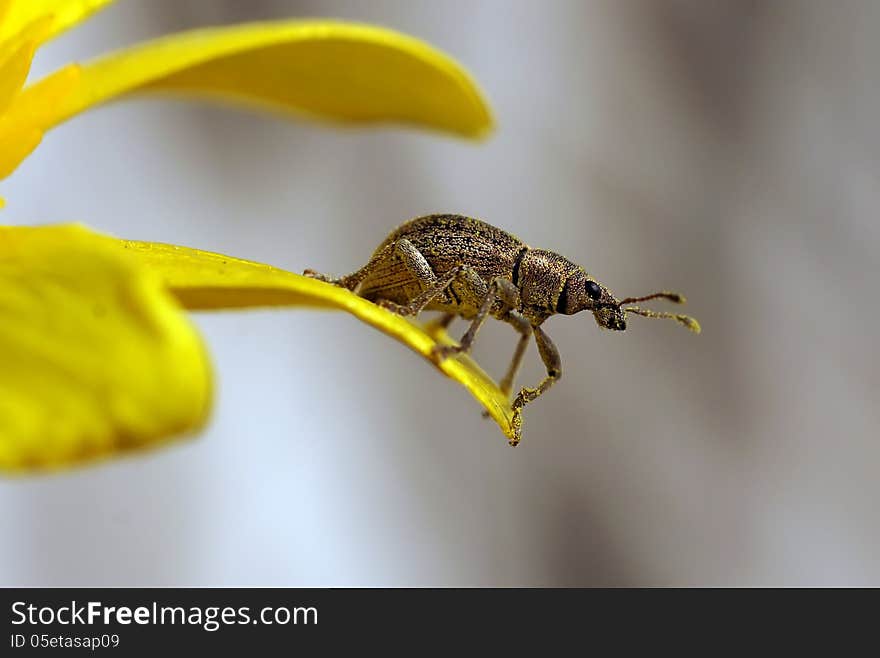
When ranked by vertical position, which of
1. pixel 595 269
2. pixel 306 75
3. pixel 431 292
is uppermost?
pixel 595 269

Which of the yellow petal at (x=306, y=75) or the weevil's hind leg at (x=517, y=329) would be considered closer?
the yellow petal at (x=306, y=75)

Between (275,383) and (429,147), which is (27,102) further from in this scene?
(429,147)

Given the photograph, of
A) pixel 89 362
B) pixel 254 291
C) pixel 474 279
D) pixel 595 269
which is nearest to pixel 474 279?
pixel 474 279

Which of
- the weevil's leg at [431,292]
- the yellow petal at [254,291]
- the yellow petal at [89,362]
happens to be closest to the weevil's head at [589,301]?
the weevil's leg at [431,292]

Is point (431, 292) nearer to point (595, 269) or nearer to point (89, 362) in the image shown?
point (89, 362)

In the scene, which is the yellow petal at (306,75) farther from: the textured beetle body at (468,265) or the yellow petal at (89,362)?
the yellow petal at (89,362)
